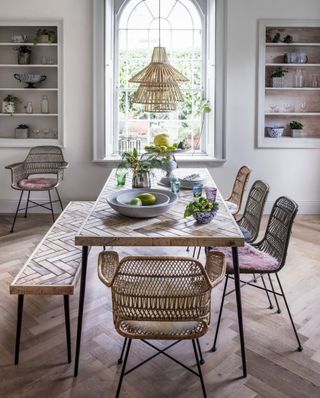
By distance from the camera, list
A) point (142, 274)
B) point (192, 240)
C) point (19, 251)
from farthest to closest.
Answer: point (19, 251) < point (192, 240) < point (142, 274)

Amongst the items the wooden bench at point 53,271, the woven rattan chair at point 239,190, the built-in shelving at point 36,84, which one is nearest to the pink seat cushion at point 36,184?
the built-in shelving at point 36,84

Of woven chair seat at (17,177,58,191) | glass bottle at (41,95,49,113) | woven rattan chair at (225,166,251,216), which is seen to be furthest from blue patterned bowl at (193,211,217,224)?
glass bottle at (41,95,49,113)

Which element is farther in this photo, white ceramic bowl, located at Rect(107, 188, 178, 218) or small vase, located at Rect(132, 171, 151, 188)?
small vase, located at Rect(132, 171, 151, 188)

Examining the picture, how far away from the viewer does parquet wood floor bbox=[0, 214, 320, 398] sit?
86.6 inches

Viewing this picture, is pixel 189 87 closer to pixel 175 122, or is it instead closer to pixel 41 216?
pixel 175 122

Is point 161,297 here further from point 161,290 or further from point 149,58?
point 149,58

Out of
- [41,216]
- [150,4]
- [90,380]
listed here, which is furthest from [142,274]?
[150,4]

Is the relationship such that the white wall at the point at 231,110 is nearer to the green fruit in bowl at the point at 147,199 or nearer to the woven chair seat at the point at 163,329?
the green fruit in bowl at the point at 147,199

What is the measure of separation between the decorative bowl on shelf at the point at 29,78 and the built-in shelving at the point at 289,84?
2679 millimetres

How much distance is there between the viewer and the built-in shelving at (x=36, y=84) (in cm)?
546

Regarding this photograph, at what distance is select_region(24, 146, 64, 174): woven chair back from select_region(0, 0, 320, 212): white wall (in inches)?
7.7

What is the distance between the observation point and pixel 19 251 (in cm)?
421

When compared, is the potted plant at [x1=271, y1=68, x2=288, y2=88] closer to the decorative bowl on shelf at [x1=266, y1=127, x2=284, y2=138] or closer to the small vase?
the decorative bowl on shelf at [x1=266, y1=127, x2=284, y2=138]

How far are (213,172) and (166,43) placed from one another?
1.74 metres
